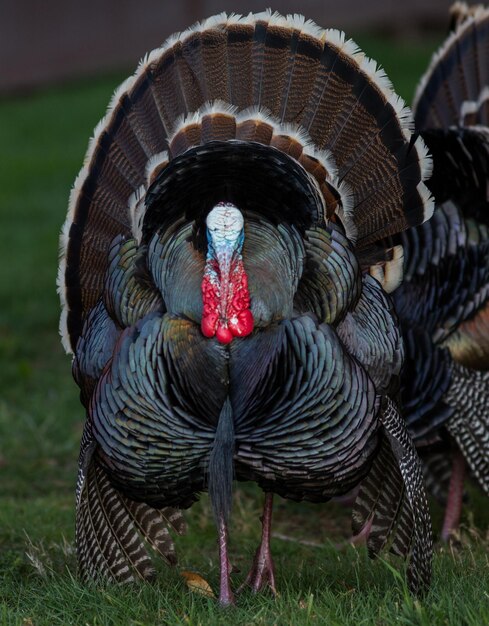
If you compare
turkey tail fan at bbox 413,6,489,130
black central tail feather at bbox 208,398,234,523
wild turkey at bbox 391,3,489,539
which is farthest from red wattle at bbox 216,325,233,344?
turkey tail fan at bbox 413,6,489,130

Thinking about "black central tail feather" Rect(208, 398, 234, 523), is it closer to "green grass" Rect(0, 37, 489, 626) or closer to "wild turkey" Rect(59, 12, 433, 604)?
"wild turkey" Rect(59, 12, 433, 604)

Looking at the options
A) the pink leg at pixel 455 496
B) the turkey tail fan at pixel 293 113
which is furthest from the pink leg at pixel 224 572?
the pink leg at pixel 455 496

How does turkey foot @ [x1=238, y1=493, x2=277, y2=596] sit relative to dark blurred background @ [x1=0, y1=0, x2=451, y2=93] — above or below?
below

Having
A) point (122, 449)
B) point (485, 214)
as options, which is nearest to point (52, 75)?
point (485, 214)

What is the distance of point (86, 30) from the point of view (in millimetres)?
17156

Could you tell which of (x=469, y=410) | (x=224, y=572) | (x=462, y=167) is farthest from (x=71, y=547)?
(x=462, y=167)

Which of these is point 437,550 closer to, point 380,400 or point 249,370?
point 380,400

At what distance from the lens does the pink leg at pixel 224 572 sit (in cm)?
405

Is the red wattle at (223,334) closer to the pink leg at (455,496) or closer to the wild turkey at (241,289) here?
the wild turkey at (241,289)

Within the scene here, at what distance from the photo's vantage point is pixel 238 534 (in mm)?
5215

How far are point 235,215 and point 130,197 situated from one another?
1013 millimetres

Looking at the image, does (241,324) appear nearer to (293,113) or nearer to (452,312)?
(293,113)

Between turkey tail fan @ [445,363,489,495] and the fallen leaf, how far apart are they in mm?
1438

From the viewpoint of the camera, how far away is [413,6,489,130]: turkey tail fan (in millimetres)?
6066
